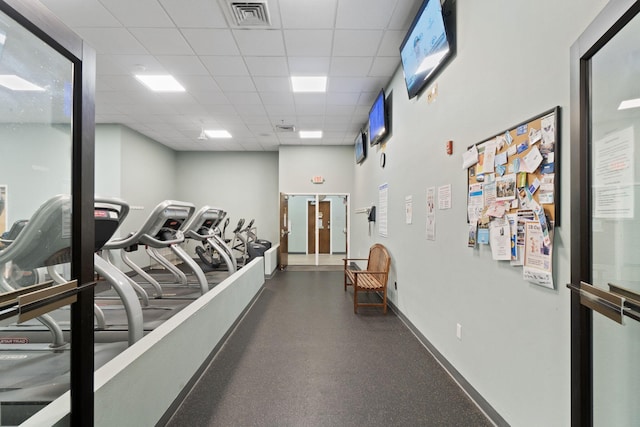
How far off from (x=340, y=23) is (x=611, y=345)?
10.2 feet

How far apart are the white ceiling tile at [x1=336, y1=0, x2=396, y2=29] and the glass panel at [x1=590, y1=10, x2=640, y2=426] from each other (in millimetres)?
2068

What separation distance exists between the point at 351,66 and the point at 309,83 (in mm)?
740

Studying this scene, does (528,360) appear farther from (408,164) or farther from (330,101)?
(330,101)

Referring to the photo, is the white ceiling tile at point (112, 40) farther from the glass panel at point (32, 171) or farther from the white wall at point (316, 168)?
the white wall at point (316, 168)

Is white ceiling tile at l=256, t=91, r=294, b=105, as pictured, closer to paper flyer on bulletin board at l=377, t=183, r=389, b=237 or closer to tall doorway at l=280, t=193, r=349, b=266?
paper flyer on bulletin board at l=377, t=183, r=389, b=237

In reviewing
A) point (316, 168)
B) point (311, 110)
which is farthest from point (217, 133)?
point (311, 110)

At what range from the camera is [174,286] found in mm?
4844

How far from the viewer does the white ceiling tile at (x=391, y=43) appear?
302cm

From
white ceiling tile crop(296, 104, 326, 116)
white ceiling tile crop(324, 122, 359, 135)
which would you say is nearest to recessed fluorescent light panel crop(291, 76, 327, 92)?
white ceiling tile crop(296, 104, 326, 116)

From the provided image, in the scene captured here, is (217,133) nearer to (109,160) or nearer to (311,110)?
(109,160)

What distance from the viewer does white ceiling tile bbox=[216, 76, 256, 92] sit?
13.0 feet

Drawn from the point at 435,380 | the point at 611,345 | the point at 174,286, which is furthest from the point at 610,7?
the point at 174,286

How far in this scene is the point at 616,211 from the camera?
104 cm

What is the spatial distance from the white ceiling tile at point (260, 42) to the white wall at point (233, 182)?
5012 millimetres
